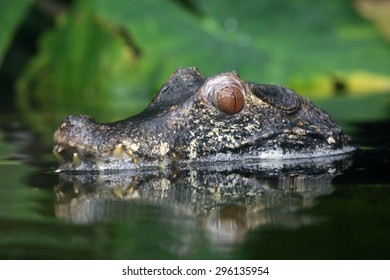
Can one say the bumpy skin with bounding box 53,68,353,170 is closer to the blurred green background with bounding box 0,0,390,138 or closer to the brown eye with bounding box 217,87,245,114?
the brown eye with bounding box 217,87,245,114

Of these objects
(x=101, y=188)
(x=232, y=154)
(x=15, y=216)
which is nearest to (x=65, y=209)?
(x=15, y=216)

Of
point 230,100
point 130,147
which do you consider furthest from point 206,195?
point 230,100

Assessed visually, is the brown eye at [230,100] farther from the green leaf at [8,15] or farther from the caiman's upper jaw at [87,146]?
the green leaf at [8,15]

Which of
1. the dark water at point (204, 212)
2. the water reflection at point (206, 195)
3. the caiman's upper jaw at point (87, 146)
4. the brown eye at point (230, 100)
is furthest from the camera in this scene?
the brown eye at point (230, 100)

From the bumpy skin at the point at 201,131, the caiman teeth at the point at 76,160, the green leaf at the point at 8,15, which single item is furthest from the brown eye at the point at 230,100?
the green leaf at the point at 8,15

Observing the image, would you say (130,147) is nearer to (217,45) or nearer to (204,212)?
(204,212)

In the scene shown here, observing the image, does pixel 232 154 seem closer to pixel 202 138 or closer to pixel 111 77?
pixel 202 138

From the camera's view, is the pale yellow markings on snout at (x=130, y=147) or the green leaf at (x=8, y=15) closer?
the pale yellow markings on snout at (x=130, y=147)

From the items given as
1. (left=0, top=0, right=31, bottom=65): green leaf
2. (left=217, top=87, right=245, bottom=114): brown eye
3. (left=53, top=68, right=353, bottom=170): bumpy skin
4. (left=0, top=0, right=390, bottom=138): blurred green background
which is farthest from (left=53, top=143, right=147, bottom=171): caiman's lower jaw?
(left=0, top=0, right=31, bottom=65): green leaf
